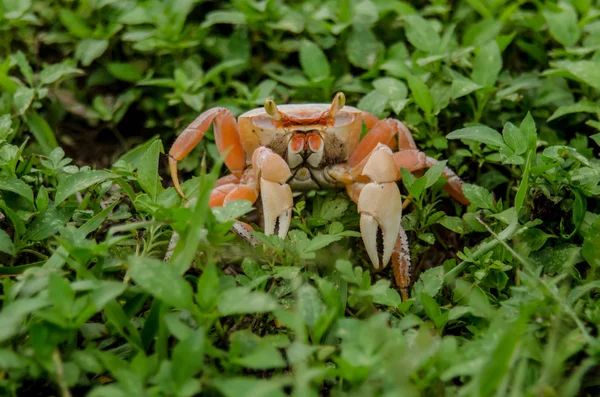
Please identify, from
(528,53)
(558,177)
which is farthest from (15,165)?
(528,53)

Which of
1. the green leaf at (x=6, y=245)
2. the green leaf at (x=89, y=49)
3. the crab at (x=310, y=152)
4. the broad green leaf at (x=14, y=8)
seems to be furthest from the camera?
the green leaf at (x=89, y=49)

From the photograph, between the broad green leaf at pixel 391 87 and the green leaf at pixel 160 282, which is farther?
the broad green leaf at pixel 391 87

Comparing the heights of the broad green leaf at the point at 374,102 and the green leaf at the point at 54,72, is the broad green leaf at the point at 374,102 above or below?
below

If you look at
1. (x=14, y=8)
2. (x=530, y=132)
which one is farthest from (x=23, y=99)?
(x=530, y=132)

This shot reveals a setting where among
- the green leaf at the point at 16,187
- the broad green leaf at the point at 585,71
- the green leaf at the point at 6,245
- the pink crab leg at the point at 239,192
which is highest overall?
the broad green leaf at the point at 585,71

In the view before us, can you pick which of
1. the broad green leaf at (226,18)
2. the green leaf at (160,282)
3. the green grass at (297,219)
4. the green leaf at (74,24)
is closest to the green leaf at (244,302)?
the green grass at (297,219)

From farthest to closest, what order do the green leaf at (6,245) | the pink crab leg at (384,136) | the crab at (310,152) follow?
1. the pink crab leg at (384,136)
2. the crab at (310,152)
3. the green leaf at (6,245)

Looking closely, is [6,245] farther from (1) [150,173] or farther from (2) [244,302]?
(2) [244,302]

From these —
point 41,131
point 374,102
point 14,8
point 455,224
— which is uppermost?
point 14,8

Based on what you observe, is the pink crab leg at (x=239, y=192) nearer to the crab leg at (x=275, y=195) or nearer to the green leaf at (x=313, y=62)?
the crab leg at (x=275, y=195)

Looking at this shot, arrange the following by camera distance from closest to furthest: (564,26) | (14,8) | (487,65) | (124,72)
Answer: (487,65), (564,26), (14,8), (124,72)
